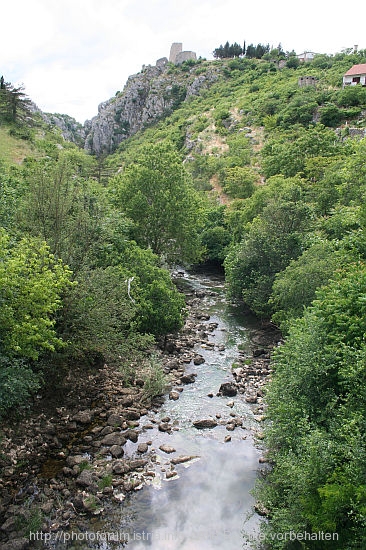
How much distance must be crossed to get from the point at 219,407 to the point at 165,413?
257 centimetres

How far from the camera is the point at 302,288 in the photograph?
→ 881 inches

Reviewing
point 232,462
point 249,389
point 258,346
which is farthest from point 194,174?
point 232,462

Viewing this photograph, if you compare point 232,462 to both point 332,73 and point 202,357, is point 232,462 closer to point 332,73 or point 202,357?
point 202,357

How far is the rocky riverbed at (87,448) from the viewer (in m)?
12.8

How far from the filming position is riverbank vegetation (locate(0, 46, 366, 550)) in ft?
37.5

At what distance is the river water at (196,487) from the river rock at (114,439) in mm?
341

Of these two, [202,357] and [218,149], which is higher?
[218,149]

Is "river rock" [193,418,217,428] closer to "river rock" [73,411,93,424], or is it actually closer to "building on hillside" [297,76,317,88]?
"river rock" [73,411,93,424]

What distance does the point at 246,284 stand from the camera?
2995 centimetres

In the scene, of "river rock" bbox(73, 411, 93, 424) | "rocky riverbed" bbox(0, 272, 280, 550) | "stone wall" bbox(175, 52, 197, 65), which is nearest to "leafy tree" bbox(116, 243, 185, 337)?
"rocky riverbed" bbox(0, 272, 280, 550)

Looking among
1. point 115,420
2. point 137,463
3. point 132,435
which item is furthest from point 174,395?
point 137,463

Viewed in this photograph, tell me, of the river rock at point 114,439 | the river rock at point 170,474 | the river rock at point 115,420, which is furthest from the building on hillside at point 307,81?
the river rock at point 170,474

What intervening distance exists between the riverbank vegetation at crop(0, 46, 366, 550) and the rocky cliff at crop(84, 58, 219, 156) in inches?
2543

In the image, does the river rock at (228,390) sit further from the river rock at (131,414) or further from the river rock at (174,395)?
the river rock at (131,414)
